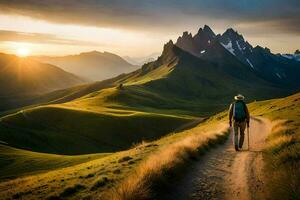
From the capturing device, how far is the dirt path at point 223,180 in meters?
13.2

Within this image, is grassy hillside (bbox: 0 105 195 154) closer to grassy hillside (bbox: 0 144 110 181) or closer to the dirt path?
grassy hillside (bbox: 0 144 110 181)

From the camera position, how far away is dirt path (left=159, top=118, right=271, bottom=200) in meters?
13.2

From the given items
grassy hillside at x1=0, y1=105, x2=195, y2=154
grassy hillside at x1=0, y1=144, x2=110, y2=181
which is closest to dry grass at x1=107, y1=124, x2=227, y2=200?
grassy hillside at x1=0, y1=144, x2=110, y2=181

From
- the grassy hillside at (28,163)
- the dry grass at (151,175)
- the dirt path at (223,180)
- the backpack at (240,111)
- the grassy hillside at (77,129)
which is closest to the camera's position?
the dry grass at (151,175)

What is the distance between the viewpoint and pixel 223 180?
15.5m

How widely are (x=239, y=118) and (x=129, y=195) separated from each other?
1426 centimetres

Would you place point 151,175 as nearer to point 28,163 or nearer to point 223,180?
point 223,180

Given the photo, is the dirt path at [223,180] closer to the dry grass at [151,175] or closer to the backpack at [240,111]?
the dry grass at [151,175]

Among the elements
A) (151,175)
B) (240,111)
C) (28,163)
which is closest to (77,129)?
(28,163)

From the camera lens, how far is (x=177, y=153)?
19.0m

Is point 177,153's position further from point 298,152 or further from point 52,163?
point 52,163

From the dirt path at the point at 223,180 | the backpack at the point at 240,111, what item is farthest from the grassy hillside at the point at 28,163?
the dirt path at the point at 223,180

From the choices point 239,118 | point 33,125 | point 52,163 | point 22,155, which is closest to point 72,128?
point 33,125

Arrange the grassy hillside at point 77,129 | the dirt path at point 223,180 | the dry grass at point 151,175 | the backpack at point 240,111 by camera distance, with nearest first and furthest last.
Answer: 1. the dry grass at point 151,175
2. the dirt path at point 223,180
3. the backpack at point 240,111
4. the grassy hillside at point 77,129
